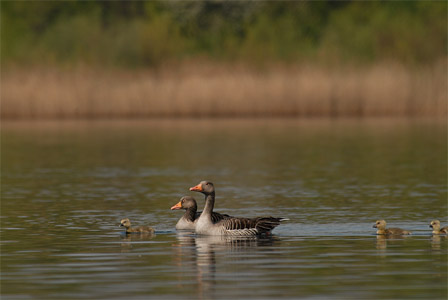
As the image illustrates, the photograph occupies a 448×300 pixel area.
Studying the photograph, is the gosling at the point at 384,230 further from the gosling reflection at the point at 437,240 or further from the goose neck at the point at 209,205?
the goose neck at the point at 209,205

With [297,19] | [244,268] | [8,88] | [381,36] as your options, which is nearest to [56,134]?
[8,88]

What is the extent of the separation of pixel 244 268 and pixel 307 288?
5.35ft

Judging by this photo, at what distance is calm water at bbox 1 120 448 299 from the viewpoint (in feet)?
40.2

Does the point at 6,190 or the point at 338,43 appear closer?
the point at 6,190

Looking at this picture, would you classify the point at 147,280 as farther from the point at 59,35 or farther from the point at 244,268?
the point at 59,35

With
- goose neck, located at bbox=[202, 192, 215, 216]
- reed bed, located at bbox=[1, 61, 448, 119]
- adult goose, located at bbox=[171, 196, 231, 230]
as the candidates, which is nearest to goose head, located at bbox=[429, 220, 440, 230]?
adult goose, located at bbox=[171, 196, 231, 230]

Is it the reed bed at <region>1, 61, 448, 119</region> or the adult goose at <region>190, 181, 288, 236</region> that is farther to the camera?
the reed bed at <region>1, 61, 448, 119</region>

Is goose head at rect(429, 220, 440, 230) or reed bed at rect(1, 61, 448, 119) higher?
reed bed at rect(1, 61, 448, 119)

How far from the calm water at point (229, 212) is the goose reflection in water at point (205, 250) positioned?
1.0 inches

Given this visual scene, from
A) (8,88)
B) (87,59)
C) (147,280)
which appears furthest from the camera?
(87,59)

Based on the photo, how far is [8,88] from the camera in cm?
4734

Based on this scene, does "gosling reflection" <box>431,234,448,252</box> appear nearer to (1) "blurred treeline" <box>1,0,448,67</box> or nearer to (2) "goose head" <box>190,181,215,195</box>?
(2) "goose head" <box>190,181,215,195</box>

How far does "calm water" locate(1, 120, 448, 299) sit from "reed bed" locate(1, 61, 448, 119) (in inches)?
221

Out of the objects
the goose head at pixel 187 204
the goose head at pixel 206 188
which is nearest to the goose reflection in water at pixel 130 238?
the goose head at pixel 206 188
